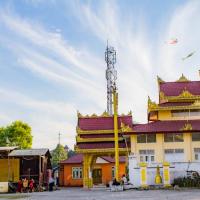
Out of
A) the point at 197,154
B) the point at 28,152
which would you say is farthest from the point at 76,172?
the point at 197,154

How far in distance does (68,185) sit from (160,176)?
2085 centimetres

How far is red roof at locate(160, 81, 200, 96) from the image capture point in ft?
128

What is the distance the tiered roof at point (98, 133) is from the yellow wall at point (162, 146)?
211cm

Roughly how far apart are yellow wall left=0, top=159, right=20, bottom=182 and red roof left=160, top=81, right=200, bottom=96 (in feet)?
57.6

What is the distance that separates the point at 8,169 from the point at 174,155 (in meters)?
18.3

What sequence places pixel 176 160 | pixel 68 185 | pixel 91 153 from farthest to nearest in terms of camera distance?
pixel 68 185, pixel 91 153, pixel 176 160

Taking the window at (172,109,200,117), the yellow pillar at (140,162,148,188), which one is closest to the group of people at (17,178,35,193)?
the yellow pillar at (140,162,148,188)

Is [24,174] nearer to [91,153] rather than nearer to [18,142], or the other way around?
[91,153]

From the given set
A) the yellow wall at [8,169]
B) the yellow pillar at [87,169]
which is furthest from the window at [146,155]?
the yellow wall at [8,169]

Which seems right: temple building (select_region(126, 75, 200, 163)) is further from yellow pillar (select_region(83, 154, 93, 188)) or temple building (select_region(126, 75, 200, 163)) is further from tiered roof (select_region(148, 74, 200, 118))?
yellow pillar (select_region(83, 154, 93, 188))

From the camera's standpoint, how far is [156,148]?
3553cm

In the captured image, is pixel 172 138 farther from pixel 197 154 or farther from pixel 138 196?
pixel 138 196

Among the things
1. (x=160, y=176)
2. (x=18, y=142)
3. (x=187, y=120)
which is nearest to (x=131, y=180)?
(x=160, y=176)

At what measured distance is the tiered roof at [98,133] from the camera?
38291 millimetres
